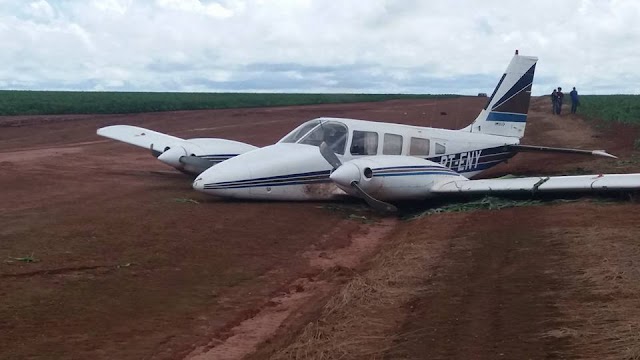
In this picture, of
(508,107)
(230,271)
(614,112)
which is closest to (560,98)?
(614,112)

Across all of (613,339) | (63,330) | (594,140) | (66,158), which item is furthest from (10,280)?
(594,140)

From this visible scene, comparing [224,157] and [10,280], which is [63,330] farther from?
[224,157]

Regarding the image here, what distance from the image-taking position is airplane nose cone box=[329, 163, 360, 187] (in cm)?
1520

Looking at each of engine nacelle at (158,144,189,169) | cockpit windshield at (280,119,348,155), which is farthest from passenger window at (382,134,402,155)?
engine nacelle at (158,144,189,169)

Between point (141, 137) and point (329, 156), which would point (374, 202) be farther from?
point (141, 137)

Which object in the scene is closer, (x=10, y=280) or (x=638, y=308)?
(x=638, y=308)

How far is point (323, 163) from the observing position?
1644cm

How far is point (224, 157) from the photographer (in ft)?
63.7

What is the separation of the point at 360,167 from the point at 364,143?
180 centimetres

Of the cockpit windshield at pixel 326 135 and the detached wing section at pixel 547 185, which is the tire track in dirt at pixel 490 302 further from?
the cockpit windshield at pixel 326 135

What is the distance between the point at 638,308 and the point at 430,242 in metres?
4.80

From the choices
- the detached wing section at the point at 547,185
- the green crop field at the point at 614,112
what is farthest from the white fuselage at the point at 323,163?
the green crop field at the point at 614,112

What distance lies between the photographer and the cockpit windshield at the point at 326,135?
16.9m

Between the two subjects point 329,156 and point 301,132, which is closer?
point 329,156
